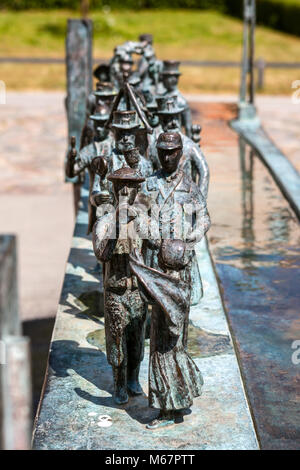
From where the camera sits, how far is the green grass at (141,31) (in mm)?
30188

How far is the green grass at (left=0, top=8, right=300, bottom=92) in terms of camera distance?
99.0ft

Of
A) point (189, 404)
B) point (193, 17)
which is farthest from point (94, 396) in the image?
point (193, 17)

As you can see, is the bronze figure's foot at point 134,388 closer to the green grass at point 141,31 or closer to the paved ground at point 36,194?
the paved ground at point 36,194

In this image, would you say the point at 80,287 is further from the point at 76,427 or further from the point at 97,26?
the point at 97,26

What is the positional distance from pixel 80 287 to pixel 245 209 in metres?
4.21

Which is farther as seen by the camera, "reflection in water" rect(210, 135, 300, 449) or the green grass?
the green grass

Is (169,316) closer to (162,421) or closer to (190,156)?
(162,421)

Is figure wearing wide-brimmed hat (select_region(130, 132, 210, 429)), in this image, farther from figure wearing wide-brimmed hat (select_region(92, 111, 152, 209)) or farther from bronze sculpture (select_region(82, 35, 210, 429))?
figure wearing wide-brimmed hat (select_region(92, 111, 152, 209))

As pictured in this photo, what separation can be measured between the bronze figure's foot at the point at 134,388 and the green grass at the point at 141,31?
76.4ft

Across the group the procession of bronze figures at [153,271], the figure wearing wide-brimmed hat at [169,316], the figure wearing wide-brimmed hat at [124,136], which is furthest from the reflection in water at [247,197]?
the figure wearing wide-brimmed hat at [169,316]

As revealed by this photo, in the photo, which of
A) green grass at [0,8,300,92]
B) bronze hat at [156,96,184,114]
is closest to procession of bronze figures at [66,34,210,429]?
bronze hat at [156,96,184,114]

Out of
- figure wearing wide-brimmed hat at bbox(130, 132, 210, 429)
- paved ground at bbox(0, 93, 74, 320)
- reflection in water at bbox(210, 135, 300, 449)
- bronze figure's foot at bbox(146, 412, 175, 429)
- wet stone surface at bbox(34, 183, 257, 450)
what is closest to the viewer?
figure wearing wide-brimmed hat at bbox(130, 132, 210, 429)

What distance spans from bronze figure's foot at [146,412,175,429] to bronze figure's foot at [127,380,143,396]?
487 millimetres

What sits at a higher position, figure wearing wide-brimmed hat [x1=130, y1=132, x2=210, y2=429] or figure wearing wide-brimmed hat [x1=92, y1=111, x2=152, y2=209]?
figure wearing wide-brimmed hat [x1=92, y1=111, x2=152, y2=209]
